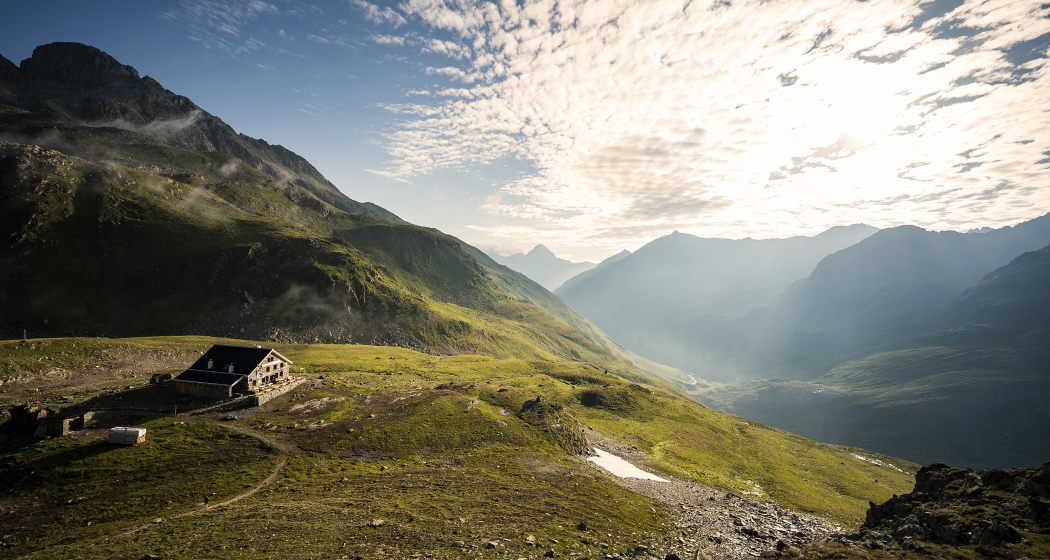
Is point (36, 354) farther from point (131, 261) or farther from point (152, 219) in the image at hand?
point (152, 219)

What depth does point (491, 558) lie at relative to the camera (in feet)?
68.5

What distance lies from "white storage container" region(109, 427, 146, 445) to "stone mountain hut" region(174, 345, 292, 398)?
14.9 metres

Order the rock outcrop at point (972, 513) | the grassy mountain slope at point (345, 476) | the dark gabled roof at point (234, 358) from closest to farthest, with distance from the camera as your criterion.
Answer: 1. the rock outcrop at point (972, 513)
2. the grassy mountain slope at point (345, 476)
3. the dark gabled roof at point (234, 358)

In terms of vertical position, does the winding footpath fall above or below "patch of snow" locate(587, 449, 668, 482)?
above

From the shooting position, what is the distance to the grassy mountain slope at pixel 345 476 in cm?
2273

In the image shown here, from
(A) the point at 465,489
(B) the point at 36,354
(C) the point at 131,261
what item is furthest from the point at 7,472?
(C) the point at 131,261

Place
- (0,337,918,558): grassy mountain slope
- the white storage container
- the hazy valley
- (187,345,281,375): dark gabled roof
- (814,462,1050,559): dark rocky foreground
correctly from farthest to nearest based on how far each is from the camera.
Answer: (187,345,281,375): dark gabled roof, the white storage container, the hazy valley, (0,337,918,558): grassy mountain slope, (814,462,1050,559): dark rocky foreground

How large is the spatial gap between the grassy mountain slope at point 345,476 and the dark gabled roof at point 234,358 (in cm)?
693

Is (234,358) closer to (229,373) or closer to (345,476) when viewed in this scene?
(229,373)

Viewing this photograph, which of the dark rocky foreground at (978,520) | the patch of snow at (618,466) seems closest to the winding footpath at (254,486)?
the patch of snow at (618,466)

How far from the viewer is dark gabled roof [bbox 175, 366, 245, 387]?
161 feet

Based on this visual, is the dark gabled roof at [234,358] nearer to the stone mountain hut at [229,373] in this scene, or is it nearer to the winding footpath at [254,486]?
the stone mountain hut at [229,373]

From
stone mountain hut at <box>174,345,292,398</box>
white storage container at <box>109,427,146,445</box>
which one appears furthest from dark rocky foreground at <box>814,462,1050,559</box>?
stone mountain hut at <box>174,345,292,398</box>

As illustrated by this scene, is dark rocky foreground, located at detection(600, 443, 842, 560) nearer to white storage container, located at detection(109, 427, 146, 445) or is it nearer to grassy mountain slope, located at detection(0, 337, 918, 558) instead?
grassy mountain slope, located at detection(0, 337, 918, 558)
